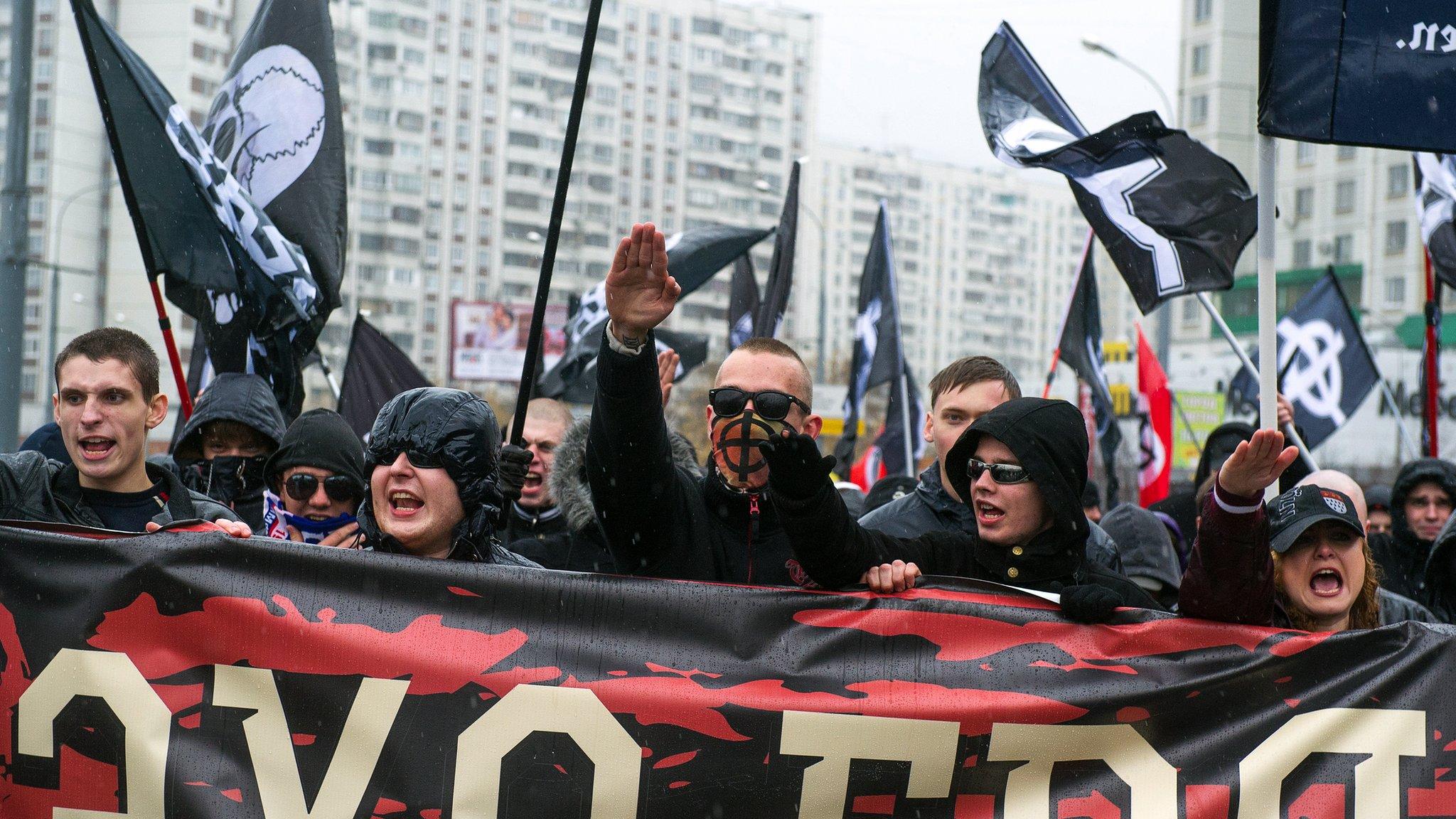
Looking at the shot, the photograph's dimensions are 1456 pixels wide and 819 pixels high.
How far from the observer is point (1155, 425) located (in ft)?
33.5

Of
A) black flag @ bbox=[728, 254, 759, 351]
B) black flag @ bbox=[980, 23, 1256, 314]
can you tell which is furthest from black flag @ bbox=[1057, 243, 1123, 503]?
black flag @ bbox=[980, 23, 1256, 314]

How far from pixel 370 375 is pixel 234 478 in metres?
2.66

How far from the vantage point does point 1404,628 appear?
3242 millimetres

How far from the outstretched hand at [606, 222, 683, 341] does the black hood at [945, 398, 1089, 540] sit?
810 mm

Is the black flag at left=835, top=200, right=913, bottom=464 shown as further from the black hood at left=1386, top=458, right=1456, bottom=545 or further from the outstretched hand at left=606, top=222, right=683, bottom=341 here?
the outstretched hand at left=606, top=222, right=683, bottom=341

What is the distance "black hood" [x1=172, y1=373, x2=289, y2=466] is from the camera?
16.2 ft

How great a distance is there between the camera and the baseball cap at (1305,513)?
3.67 meters

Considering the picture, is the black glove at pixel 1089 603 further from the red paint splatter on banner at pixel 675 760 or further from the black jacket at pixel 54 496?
the black jacket at pixel 54 496

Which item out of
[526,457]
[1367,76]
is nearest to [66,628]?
[526,457]

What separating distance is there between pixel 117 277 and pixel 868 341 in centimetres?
5628

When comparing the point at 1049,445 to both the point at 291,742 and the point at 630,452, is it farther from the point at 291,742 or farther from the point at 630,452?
the point at 291,742

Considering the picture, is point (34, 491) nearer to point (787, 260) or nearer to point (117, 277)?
point (787, 260)

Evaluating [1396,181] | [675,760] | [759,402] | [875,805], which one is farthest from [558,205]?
[1396,181]

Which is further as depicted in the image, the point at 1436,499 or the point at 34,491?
the point at 1436,499
